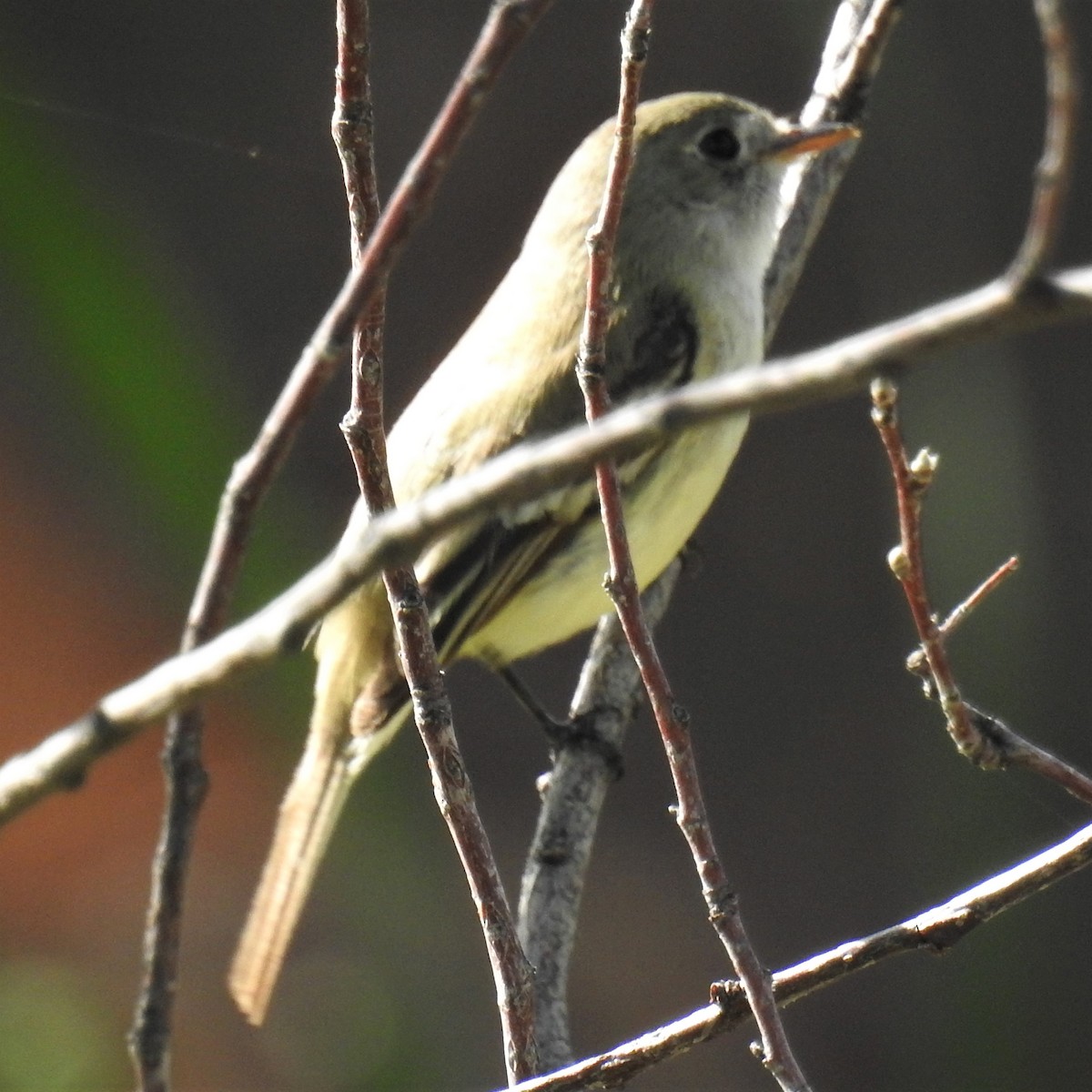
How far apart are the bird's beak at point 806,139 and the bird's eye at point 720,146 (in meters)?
0.13

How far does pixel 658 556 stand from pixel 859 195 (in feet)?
10.5

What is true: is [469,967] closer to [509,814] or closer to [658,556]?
[509,814]

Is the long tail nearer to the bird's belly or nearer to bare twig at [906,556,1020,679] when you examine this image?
the bird's belly

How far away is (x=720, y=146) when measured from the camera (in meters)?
4.00

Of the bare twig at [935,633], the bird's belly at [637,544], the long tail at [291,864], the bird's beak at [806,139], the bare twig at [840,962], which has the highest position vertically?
the bird's beak at [806,139]

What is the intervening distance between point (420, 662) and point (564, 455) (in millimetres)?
896

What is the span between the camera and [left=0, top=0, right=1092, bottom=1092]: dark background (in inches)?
228

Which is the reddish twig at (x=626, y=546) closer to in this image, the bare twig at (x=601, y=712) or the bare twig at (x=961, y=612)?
the bare twig at (x=961, y=612)

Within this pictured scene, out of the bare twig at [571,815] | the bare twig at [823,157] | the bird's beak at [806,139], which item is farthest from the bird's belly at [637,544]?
the bird's beak at [806,139]

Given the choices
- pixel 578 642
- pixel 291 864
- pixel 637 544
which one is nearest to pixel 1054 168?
pixel 291 864

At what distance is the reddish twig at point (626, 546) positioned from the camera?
5.98 feet

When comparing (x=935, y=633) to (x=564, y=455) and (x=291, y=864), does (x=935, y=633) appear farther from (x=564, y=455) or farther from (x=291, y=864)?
(x=291, y=864)

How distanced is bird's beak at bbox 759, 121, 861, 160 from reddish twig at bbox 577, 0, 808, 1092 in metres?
1.73

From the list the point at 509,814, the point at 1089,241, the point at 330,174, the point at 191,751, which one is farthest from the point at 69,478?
the point at 191,751
